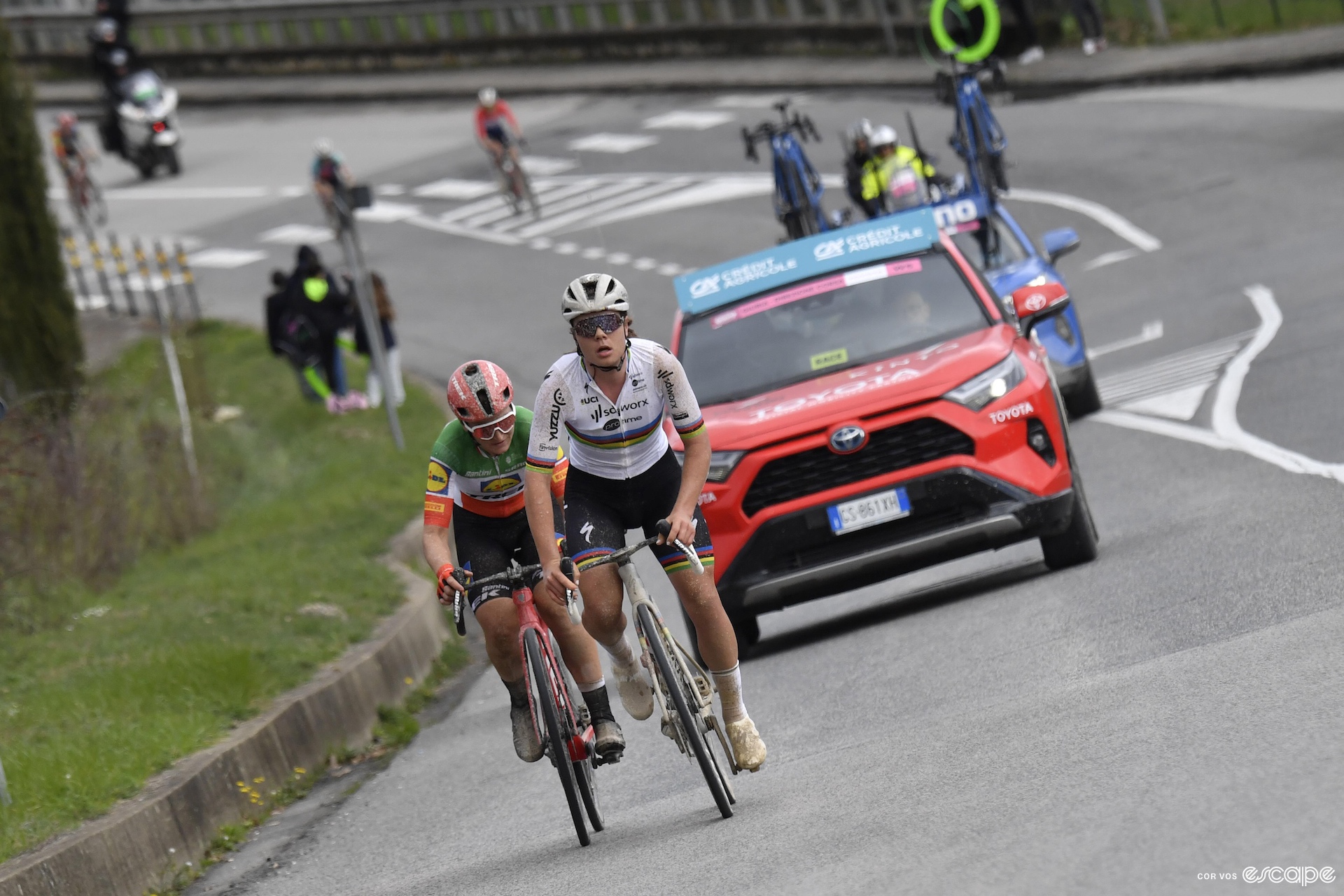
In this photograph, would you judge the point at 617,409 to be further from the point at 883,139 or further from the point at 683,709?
the point at 883,139

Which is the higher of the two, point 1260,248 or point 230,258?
point 230,258

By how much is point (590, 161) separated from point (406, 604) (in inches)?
997

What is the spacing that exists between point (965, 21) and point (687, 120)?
11633 mm

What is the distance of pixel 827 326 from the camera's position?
12219 millimetres

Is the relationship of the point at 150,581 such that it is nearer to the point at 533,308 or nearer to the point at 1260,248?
the point at 1260,248

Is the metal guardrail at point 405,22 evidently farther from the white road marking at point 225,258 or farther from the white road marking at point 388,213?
the white road marking at point 225,258

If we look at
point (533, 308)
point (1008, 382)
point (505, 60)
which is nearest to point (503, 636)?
point (1008, 382)

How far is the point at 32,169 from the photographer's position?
22141 millimetres

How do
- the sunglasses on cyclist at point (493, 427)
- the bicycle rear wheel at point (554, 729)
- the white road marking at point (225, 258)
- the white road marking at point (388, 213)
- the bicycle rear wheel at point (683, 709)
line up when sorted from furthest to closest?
the white road marking at point (388, 213) < the white road marking at point (225, 258) < the sunglasses on cyclist at point (493, 427) < the bicycle rear wheel at point (554, 729) < the bicycle rear wheel at point (683, 709)

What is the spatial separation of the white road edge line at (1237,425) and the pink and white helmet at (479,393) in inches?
215

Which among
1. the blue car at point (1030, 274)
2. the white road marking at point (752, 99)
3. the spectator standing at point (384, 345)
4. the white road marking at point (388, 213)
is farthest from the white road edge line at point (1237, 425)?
the white road marking at point (388, 213)

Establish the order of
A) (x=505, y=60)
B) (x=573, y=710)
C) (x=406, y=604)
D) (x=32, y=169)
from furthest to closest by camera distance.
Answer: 1. (x=505, y=60)
2. (x=32, y=169)
3. (x=406, y=604)
4. (x=573, y=710)

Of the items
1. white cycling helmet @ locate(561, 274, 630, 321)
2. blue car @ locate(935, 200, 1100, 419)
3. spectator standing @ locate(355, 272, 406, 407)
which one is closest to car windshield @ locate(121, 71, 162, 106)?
spectator standing @ locate(355, 272, 406, 407)

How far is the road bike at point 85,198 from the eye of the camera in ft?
140
